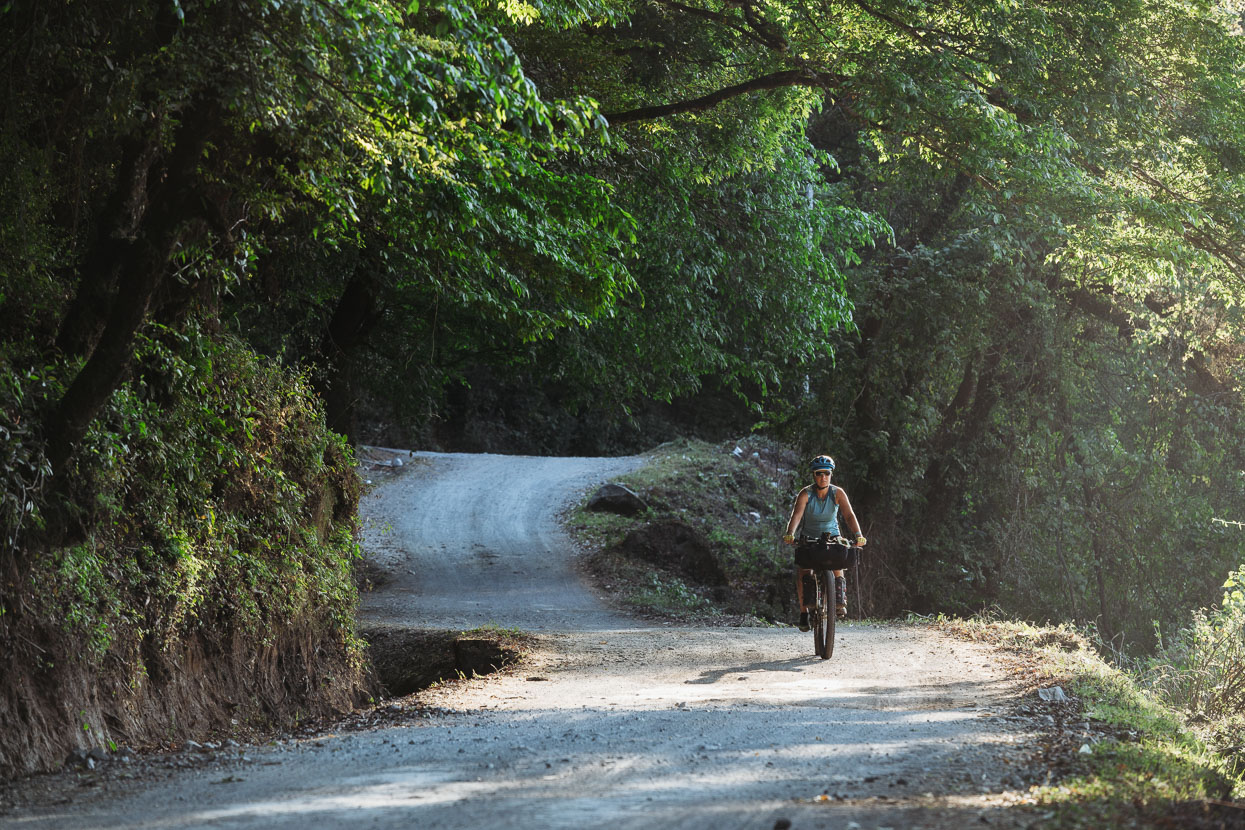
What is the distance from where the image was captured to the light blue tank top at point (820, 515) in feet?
36.3

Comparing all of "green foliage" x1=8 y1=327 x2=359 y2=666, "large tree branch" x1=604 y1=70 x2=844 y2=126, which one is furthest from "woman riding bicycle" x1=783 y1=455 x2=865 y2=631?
"large tree branch" x1=604 y1=70 x2=844 y2=126

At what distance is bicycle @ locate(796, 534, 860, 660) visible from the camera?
35.7 ft

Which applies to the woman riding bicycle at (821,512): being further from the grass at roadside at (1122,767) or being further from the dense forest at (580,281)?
the dense forest at (580,281)

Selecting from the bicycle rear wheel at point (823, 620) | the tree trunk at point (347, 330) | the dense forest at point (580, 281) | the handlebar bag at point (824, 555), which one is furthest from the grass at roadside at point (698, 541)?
the tree trunk at point (347, 330)

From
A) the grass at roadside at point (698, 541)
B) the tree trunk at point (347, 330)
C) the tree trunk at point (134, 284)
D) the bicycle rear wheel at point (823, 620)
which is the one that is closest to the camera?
the tree trunk at point (134, 284)

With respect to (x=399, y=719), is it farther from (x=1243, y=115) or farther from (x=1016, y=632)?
(x=1243, y=115)

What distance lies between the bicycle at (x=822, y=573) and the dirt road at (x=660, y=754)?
0.31 m

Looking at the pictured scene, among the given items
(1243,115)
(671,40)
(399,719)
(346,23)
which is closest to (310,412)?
(399,719)

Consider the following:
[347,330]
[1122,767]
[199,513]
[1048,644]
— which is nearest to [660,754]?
[1122,767]

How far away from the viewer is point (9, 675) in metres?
6.41

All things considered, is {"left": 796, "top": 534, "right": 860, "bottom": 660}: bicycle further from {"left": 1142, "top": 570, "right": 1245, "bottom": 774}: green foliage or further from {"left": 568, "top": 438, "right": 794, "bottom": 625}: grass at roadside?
{"left": 568, "top": 438, "right": 794, "bottom": 625}: grass at roadside

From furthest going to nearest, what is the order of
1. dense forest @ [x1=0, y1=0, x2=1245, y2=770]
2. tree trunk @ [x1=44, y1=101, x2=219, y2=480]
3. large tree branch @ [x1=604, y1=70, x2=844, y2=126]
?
large tree branch @ [x1=604, y1=70, x2=844, y2=126] → dense forest @ [x1=0, y1=0, x2=1245, y2=770] → tree trunk @ [x1=44, y1=101, x2=219, y2=480]

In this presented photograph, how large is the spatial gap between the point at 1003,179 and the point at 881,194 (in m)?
8.03

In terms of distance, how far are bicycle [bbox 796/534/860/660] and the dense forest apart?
3555mm
